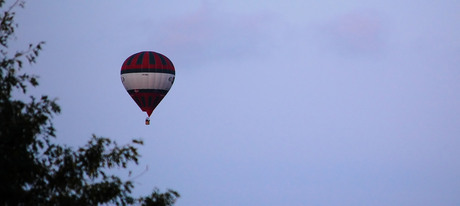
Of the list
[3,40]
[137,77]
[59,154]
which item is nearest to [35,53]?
[3,40]

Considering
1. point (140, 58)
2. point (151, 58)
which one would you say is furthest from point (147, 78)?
point (140, 58)

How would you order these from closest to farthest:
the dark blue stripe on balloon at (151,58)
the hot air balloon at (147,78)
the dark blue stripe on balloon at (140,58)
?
the hot air balloon at (147,78), the dark blue stripe on balloon at (151,58), the dark blue stripe on balloon at (140,58)

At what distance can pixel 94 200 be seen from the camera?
33188 millimetres

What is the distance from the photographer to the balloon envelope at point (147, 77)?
8594cm

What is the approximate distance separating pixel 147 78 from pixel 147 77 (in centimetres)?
7

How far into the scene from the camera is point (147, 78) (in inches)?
3369

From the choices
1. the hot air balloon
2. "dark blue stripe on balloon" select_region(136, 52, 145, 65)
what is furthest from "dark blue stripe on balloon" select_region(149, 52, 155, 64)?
"dark blue stripe on balloon" select_region(136, 52, 145, 65)

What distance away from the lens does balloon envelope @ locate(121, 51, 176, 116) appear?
85.9 meters

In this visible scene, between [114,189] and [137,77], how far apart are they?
53.1 m

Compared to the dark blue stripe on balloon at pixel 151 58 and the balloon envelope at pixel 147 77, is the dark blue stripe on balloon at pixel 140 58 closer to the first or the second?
the balloon envelope at pixel 147 77

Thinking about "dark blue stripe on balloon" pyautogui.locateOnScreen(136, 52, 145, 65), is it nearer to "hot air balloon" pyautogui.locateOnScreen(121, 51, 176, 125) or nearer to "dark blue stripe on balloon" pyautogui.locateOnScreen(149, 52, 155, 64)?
"hot air balloon" pyautogui.locateOnScreen(121, 51, 176, 125)

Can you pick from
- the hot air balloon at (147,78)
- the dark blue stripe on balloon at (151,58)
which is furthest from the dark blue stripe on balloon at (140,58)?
the dark blue stripe on balloon at (151,58)

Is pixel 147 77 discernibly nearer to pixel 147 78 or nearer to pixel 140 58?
pixel 147 78

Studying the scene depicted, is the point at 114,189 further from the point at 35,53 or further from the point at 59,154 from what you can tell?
the point at 35,53
